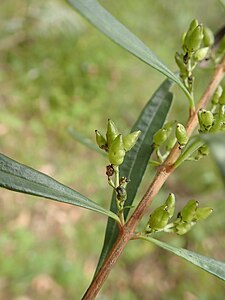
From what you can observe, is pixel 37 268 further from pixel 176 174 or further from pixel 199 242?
pixel 176 174

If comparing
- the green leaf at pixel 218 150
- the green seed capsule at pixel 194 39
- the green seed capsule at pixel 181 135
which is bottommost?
the green seed capsule at pixel 181 135

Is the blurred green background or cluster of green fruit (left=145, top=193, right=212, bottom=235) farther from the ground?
cluster of green fruit (left=145, top=193, right=212, bottom=235)

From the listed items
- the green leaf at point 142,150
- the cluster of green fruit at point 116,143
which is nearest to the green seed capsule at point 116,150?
the cluster of green fruit at point 116,143

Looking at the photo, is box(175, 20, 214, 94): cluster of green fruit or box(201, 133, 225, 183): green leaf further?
box(175, 20, 214, 94): cluster of green fruit

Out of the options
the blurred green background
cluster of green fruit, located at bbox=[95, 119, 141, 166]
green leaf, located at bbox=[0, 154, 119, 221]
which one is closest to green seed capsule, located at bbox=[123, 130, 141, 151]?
cluster of green fruit, located at bbox=[95, 119, 141, 166]

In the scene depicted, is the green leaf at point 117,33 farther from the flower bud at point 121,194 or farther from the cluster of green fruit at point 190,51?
the flower bud at point 121,194

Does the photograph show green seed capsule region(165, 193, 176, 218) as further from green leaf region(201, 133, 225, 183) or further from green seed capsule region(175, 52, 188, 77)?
green leaf region(201, 133, 225, 183)

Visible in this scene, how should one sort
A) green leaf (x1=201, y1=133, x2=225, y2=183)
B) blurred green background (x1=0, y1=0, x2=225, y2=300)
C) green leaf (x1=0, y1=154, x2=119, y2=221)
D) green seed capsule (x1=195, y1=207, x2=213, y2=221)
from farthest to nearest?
1. blurred green background (x1=0, y1=0, x2=225, y2=300)
2. green seed capsule (x1=195, y1=207, x2=213, y2=221)
3. green leaf (x1=0, y1=154, x2=119, y2=221)
4. green leaf (x1=201, y1=133, x2=225, y2=183)
